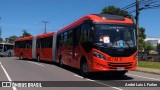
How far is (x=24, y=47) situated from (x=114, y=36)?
26666mm

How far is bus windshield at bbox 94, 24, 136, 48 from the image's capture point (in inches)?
638

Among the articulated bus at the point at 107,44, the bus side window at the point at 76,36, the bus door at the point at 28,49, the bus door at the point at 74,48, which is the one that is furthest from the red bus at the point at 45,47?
the articulated bus at the point at 107,44

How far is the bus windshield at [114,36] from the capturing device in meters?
16.2

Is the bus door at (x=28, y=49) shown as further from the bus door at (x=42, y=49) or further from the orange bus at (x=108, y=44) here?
the orange bus at (x=108, y=44)

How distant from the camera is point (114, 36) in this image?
16.4 metres

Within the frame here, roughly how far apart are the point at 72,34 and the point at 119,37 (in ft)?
17.0

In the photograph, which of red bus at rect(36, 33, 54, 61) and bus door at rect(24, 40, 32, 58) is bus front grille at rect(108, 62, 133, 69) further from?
bus door at rect(24, 40, 32, 58)

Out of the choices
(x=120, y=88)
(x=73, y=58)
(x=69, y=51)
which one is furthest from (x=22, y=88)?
(x=69, y=51)

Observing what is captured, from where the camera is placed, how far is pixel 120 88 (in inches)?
521

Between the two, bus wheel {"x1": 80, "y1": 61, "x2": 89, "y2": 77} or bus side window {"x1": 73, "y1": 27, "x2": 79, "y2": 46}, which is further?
bus side window {"x1": 73, "y1": 27, "x2": 79, "y2": 46}

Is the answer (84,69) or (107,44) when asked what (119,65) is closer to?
(107,44)

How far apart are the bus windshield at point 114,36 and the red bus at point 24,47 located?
2278 cm

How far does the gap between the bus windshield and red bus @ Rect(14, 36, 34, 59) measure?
2278cm

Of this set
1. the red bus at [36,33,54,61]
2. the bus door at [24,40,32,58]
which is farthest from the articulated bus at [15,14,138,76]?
the bus door at [24,40,32,58]
